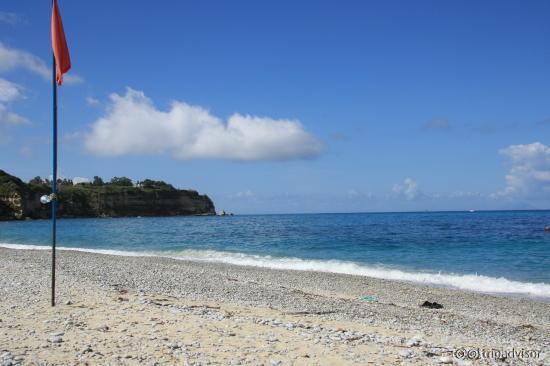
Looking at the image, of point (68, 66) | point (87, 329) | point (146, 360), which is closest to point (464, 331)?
point (146, 360)

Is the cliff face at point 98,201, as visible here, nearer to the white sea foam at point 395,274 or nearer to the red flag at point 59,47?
the white sea foam at point 395,274

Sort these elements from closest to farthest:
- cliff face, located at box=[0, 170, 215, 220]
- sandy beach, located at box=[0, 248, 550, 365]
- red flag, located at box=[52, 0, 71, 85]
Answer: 1. sandy beach, located at box=[0, 248, 550, 365]
2. red flag, located at box=[52, 0, 71, 85]
3. cliff face, located at box=[0, 170, 215, 220]

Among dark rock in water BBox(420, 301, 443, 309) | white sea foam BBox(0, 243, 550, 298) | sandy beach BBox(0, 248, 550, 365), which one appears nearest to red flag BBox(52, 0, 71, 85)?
sandy beach BBox(0, 248, 550, 365)

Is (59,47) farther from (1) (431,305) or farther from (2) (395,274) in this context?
(2) (395,274)

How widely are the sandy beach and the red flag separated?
487 cm

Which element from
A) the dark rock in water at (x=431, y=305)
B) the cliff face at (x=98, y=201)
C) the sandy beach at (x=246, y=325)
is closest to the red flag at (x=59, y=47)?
the sandy beach at (x=246, y=325)

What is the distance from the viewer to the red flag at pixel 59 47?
8.91 m

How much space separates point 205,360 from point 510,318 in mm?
9606

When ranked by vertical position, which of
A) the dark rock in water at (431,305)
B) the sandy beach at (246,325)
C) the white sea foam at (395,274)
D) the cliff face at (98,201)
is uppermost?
the cliff face at (98,201)

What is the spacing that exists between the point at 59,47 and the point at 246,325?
21.7ft

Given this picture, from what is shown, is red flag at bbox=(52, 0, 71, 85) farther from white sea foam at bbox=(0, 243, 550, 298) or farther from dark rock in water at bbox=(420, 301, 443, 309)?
white sea foam at bbox=(0, 243, 550, 298)

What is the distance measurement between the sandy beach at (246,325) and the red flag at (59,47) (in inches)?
192

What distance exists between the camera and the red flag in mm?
8914

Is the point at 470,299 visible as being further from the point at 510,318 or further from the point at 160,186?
the point at 160,186
